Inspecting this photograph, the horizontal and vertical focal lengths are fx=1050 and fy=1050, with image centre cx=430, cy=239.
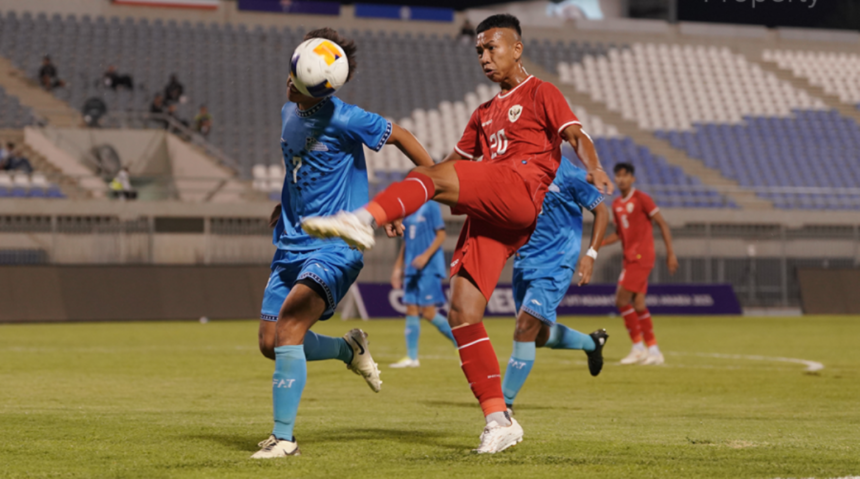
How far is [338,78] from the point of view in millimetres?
6012

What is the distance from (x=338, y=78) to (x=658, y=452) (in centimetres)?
282

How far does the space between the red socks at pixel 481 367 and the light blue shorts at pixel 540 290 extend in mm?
2637

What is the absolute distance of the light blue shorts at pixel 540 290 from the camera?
8.84 m

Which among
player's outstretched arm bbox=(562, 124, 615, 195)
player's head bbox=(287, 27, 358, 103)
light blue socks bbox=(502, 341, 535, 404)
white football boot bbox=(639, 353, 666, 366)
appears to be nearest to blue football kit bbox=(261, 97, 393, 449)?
player's head bbox=(287, 27, 358, 103)

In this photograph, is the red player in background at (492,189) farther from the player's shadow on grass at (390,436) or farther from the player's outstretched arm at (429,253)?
the player's outstretched arm at (429,253)

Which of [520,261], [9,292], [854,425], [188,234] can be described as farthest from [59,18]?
[854,425]

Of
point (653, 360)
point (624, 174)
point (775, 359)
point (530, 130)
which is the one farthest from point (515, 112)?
point (775, 359)

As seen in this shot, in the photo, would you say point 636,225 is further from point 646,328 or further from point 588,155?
point 588,155

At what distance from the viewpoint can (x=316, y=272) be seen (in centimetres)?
605

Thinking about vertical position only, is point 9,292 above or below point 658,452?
below

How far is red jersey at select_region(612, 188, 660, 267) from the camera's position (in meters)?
15.2

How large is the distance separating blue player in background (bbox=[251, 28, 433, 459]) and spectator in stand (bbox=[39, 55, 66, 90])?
97.7ft

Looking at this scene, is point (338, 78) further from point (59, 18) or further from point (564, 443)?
point (59, 18)

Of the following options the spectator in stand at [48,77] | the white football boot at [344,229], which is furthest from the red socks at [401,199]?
the spectator in stand at [48,77]
